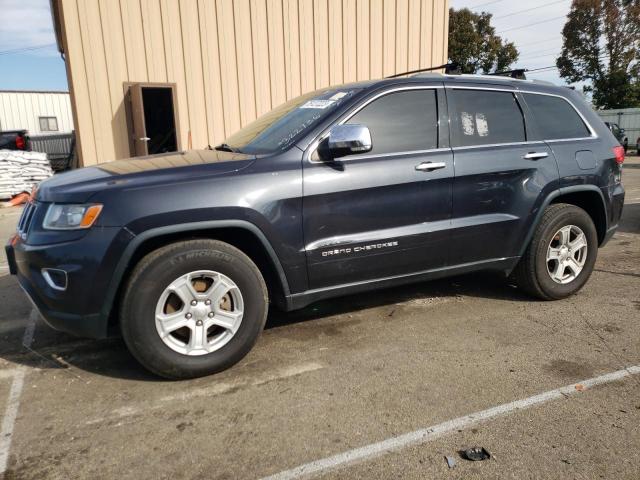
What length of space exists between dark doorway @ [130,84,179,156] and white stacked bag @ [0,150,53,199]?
248cm

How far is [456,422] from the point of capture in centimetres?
251

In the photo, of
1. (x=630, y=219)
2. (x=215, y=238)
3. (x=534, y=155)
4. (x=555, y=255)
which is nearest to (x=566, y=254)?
(x=555, y=255)

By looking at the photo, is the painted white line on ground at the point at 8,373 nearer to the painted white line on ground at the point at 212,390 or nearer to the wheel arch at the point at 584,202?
the painted white line on ground at the point at 212,390

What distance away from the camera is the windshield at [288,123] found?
3318 mm

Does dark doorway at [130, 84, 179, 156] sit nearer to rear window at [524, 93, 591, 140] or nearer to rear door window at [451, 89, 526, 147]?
rear door window at [451, 89, 526, 147]

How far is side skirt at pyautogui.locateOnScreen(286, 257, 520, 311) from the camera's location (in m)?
3.25

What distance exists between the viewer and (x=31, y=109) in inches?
1133

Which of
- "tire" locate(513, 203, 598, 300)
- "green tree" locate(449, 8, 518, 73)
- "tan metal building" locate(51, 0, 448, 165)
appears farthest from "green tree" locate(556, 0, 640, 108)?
"tire" locate(513, 203, 598, 300)

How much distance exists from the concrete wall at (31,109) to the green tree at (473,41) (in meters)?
26.5

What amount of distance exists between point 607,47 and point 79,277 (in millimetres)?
41855

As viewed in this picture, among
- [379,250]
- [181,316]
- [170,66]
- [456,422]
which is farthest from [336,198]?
[170,66]

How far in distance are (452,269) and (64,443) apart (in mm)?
2710

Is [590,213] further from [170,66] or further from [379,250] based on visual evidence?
[170,66]

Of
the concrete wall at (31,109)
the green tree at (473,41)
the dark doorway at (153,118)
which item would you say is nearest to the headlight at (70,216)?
the dark doorway at (153,118)
